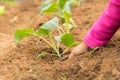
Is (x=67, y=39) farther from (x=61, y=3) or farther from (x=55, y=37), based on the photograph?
(x=61, y=3)

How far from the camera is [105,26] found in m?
2.03

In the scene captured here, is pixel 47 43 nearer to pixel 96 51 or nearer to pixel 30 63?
pixel 30 63

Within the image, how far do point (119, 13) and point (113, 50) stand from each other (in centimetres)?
23

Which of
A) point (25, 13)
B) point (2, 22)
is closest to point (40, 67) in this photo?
point (2, 22)

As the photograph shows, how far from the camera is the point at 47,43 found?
254 cm

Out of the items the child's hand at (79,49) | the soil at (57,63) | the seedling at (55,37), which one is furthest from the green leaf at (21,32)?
the child's hand at (79,49)

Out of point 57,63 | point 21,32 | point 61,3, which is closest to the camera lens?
point 57,63

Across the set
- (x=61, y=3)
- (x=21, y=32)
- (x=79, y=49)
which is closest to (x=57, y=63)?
(x=79, y=49)

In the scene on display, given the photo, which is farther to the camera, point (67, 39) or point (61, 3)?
point (61, 3)

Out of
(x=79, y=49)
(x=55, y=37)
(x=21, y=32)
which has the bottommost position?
(x=79, y=49)

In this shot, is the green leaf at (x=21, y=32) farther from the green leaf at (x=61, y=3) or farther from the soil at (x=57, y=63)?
the green leaf at (x=61, y=3)

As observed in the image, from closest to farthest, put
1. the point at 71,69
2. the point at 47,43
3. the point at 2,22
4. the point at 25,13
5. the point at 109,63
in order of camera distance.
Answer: the point at 109,63
the point at 71,69
the point at 47,43
the point at 2,22
the point at 25,13

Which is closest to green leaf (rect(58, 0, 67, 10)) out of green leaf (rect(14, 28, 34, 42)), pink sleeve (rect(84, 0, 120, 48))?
green leaf (rect(14, 28, 34, 42))

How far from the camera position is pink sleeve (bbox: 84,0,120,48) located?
1.96 meters
